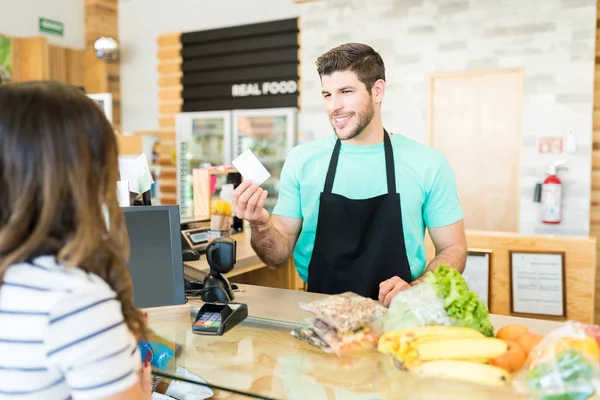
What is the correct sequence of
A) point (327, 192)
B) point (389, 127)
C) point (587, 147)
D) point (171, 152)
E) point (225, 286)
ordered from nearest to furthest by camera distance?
point (225, 286) → point (327, 192) → point (587, 147) → point (389, 127) → point (171, 152)

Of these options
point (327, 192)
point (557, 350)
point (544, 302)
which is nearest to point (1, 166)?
point (557, 350)

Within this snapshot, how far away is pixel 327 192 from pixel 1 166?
1577 millimetres

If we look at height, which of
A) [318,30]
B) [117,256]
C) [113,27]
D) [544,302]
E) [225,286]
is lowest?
[544,302]

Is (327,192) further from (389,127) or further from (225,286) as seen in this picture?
(389,127)

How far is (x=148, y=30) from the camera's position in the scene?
703 cm

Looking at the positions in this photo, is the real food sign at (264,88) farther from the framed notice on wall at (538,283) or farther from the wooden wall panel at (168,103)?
the framed notice on wall at (538,283)

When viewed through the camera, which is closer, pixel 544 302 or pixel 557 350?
pixel 557 350

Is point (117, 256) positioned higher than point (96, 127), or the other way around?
point (96, 127)

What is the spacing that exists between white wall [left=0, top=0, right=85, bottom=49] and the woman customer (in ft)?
21.2

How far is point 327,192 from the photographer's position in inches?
90.2

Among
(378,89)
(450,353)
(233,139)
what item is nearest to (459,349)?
(450,353)

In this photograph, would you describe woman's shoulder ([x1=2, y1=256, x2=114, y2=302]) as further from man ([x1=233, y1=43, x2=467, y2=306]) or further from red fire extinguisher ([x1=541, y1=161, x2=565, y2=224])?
red fire extinguisher ([x1=541, y1=161, x2=565, y2=224])

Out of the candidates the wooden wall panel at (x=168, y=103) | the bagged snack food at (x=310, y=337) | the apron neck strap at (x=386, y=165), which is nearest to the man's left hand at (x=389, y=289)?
the bagged snack food at (x=310, y=337)

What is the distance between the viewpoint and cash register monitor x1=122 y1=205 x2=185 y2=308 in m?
1.61
